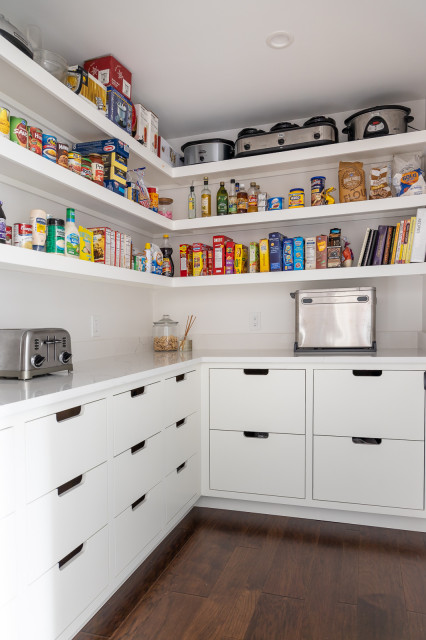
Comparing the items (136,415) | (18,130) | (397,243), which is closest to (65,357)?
(136,415)

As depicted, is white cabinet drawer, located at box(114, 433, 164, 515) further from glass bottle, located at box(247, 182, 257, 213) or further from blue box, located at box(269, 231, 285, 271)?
glass bottle, located at box(247, 182, 257, 213)

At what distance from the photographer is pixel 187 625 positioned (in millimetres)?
1492

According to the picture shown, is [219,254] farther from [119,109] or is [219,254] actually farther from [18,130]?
[18,130]

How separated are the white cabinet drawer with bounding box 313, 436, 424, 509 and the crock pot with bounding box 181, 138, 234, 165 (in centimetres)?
178

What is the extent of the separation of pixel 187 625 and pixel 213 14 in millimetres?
2357

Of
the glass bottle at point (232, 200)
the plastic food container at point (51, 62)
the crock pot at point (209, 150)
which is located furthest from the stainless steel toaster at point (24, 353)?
the crock pot at point (209, 150)

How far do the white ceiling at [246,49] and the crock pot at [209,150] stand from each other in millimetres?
176

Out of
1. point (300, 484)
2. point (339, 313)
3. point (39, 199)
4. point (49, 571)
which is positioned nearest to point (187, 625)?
point (49, 571)

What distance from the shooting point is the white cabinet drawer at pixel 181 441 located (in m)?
2.05

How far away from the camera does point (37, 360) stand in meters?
1.60

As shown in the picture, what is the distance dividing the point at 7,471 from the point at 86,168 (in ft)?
4.51

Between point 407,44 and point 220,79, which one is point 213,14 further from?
point 407,44

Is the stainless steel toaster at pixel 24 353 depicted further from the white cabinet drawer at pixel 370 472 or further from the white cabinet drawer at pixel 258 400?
the white cabinet drawer at pixel 370 472

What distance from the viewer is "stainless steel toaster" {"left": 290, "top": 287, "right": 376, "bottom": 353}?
7.94 ft
